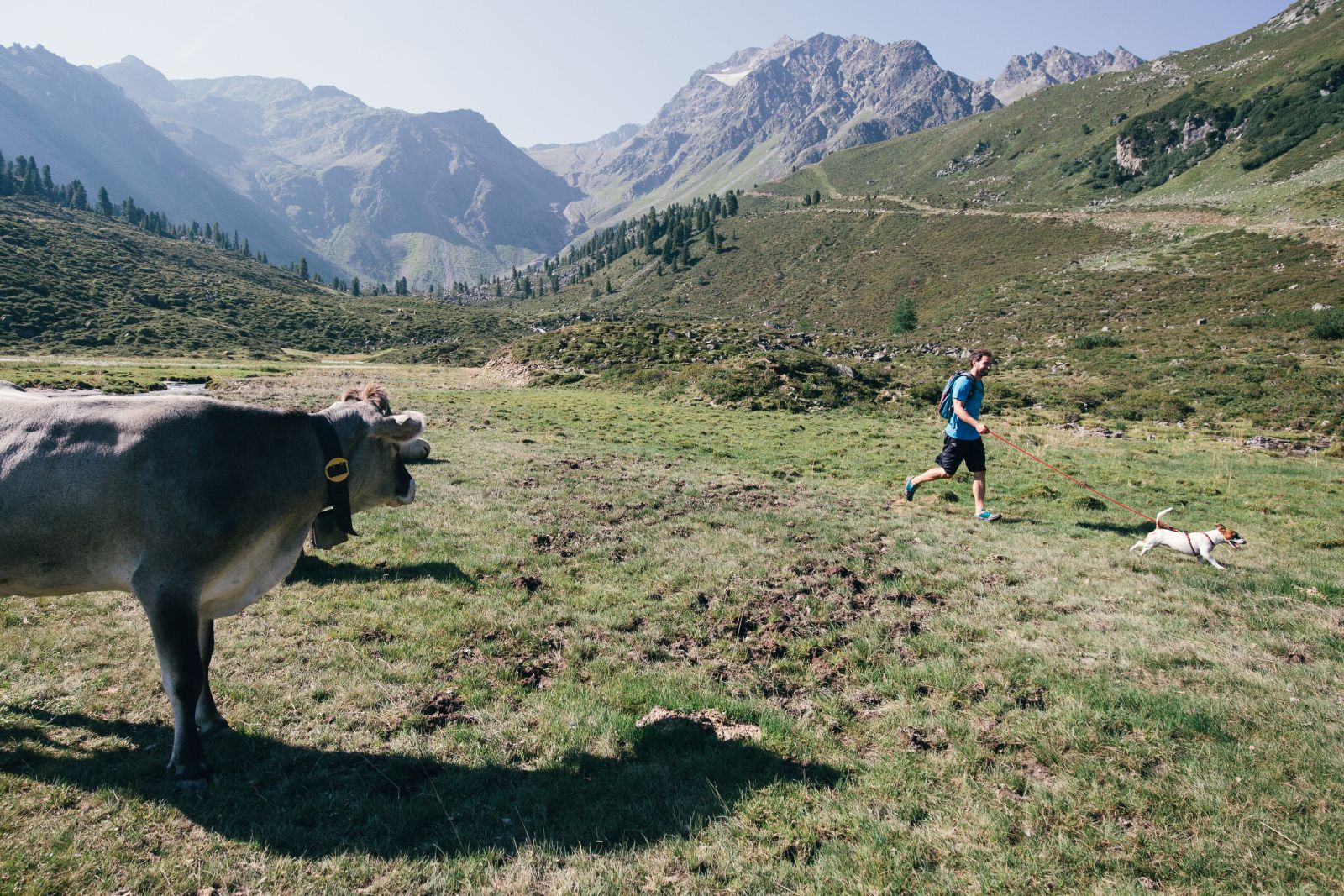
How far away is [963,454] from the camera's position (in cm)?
1318

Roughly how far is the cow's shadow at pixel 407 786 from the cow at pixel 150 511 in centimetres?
48

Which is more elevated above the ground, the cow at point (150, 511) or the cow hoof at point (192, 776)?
the cow at point (150, 511)

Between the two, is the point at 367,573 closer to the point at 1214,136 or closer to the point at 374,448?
the point at 374,448

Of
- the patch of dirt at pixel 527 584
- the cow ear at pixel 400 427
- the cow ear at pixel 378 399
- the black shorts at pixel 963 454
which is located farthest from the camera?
the black shorts at pixel 963 454

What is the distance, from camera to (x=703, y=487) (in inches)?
646

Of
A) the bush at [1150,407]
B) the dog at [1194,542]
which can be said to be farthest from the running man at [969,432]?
the bush at [1150,407]

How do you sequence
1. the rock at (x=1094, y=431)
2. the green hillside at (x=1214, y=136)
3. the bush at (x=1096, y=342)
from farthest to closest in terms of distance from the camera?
the green hillside at (x=1214, y=136), the bush at (x=1096, y=342), the rock at (x=1094, y=431)

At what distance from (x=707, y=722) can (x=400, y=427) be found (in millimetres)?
4302

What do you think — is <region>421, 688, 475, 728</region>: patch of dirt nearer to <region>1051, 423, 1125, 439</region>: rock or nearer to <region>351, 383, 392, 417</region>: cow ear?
<region>351, 383, 392, 417</region>: cow ear

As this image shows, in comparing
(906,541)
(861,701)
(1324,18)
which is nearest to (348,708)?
(861,701)

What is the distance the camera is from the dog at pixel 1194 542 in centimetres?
1032

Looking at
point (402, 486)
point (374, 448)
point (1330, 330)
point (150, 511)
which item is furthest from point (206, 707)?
point (1330, 330)

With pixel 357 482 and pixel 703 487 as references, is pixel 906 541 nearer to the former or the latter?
pixel 703 487

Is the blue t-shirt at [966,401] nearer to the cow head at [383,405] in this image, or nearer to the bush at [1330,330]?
the cow head at [383,405]
